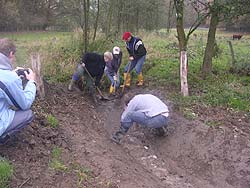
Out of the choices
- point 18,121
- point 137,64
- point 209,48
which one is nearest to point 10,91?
point 18,121

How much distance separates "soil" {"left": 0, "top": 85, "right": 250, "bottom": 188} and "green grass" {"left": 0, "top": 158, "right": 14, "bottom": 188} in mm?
94

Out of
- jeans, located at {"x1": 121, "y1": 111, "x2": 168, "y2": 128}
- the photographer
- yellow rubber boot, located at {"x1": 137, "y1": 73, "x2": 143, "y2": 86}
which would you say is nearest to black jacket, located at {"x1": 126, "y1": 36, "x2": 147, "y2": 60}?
yellow rubber boot, located at {"x1": 137, "y1": 73, "x2": 143, "y2": 86}

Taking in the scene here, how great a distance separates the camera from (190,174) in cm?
689

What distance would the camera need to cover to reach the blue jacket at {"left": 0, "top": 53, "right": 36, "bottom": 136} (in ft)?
14.3

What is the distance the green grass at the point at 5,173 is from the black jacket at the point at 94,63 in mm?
6271

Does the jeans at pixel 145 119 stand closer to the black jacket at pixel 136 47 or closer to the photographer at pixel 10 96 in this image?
the photographer at pixel 10 96

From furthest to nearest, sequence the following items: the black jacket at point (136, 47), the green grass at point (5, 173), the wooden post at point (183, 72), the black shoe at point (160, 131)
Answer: the black jacket at point (136, 47) → the wooden post at point (183, 72) → the black shoe at point (160, 131) → the green grass at point (5, 173)

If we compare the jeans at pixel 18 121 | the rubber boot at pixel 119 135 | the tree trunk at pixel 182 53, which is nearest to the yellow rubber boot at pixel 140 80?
the tree trunk at pixel 182 53

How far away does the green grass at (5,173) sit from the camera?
14.0 feet

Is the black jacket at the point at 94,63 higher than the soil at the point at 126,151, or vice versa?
the black jacket at the point at 94,63

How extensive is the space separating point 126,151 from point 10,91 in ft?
12.1

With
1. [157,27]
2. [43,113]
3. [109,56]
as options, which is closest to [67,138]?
[43,113]

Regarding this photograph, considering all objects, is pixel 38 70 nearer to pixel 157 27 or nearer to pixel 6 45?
pixel 6 45

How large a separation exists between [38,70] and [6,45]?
3.55 metres
